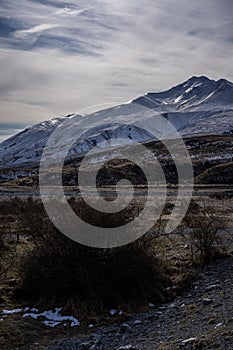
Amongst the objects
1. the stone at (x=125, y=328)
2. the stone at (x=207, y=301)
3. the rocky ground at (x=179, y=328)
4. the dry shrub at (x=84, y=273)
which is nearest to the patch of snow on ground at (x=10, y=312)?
the dry shrub at (x=84, y=273)

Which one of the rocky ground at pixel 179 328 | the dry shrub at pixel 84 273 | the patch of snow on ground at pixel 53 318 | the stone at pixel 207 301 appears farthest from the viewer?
the dry shrub at pixel 84 273

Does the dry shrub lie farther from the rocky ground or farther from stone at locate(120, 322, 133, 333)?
stone at locate(120, 322, 133, 333)

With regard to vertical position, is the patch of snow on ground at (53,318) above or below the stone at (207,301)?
below

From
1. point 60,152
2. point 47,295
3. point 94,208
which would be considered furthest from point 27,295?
point 60,152

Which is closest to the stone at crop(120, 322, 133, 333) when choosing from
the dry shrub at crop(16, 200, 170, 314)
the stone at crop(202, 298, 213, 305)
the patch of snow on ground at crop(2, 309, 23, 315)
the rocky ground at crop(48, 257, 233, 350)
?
the rocky ground at crop(48, 257, 233, 350)

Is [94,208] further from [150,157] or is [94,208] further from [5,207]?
[150,157]

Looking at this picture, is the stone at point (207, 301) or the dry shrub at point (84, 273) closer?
the stone at point (207, 301)

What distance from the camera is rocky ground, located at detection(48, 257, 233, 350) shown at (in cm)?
906

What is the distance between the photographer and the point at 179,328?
1025 cm

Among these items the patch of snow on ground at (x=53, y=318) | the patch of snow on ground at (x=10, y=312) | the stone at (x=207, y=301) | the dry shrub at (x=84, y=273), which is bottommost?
the patch of snow on ground at (x=53, y=318)

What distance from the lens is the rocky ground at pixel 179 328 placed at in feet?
29.7

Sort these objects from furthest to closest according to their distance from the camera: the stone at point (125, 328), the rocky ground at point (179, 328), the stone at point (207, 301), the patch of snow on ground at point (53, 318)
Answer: the stone at point (207, 301)
the patch of snow on ground at point (53, 318)
the stone at point (125, 328)
the rocky ground at point (179, 328)

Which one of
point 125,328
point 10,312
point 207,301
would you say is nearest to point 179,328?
point 125,328

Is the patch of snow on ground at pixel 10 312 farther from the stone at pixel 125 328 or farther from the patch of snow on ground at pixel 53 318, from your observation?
the stone at pixel 125 328
